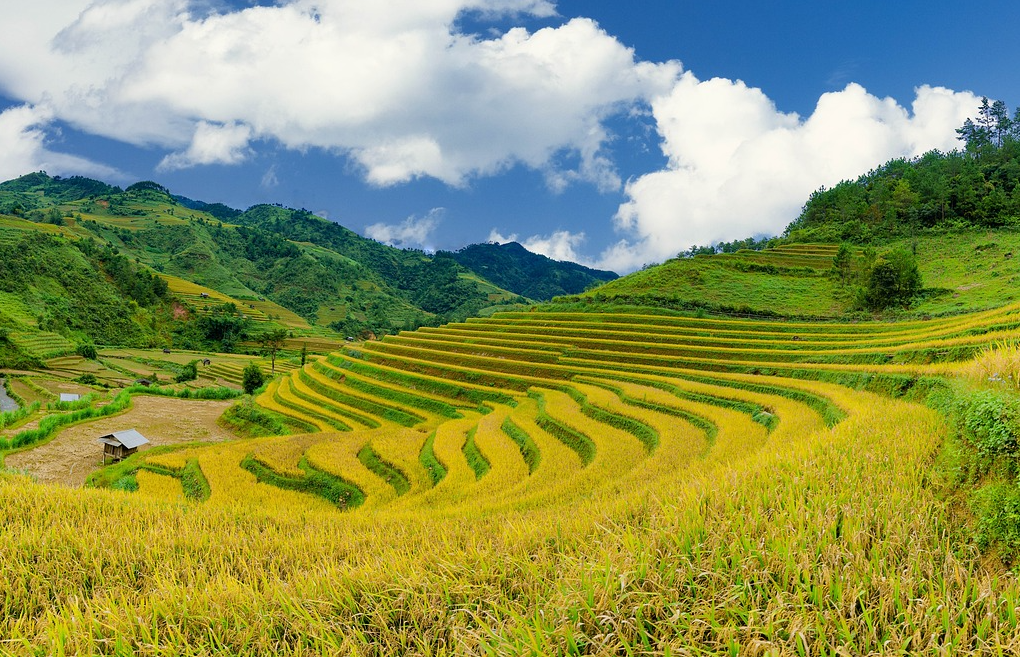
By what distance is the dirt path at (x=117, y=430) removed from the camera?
16750 mm

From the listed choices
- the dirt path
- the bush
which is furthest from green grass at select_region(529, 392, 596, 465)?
the bush

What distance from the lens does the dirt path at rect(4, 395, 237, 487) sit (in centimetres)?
1675

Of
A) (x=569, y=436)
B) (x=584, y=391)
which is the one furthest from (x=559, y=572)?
(x=584, y=391)

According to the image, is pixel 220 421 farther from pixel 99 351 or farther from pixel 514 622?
pixel 99 351

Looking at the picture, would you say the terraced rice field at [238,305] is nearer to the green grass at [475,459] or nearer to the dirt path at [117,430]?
the dirt path at [117,430]

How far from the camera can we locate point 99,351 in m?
63.0

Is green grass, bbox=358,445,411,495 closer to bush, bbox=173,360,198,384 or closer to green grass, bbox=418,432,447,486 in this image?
green grass, bbox=418,432,447,486

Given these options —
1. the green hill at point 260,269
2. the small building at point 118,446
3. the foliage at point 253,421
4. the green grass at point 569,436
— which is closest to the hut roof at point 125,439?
the small building at point 118,446

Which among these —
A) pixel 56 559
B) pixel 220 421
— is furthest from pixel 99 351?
pixel 56 559

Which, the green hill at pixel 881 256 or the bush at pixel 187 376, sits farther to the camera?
the bush at pixel 187 376

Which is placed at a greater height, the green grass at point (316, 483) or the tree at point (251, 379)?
the green grass at point (316, 483)

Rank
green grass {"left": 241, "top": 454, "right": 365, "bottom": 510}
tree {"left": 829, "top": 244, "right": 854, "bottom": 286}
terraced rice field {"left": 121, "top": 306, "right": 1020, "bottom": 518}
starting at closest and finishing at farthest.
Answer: terraced rice field {"left": 121, "top": 306, "right": 1020, "bottom": 518}
green grass {"left": 241, "top": 454, "right": 365, "bottom": 510}
tree {"left": 829, "top": 244, "right": 854, "bottom": 286}

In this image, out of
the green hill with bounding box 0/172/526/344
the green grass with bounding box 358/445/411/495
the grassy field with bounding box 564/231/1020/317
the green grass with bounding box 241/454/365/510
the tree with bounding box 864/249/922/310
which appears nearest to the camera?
the green grass with bounding box 241/454/365/510

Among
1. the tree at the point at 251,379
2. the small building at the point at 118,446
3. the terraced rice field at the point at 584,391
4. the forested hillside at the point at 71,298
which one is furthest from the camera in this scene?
the forested hillside at the point at 71,298
